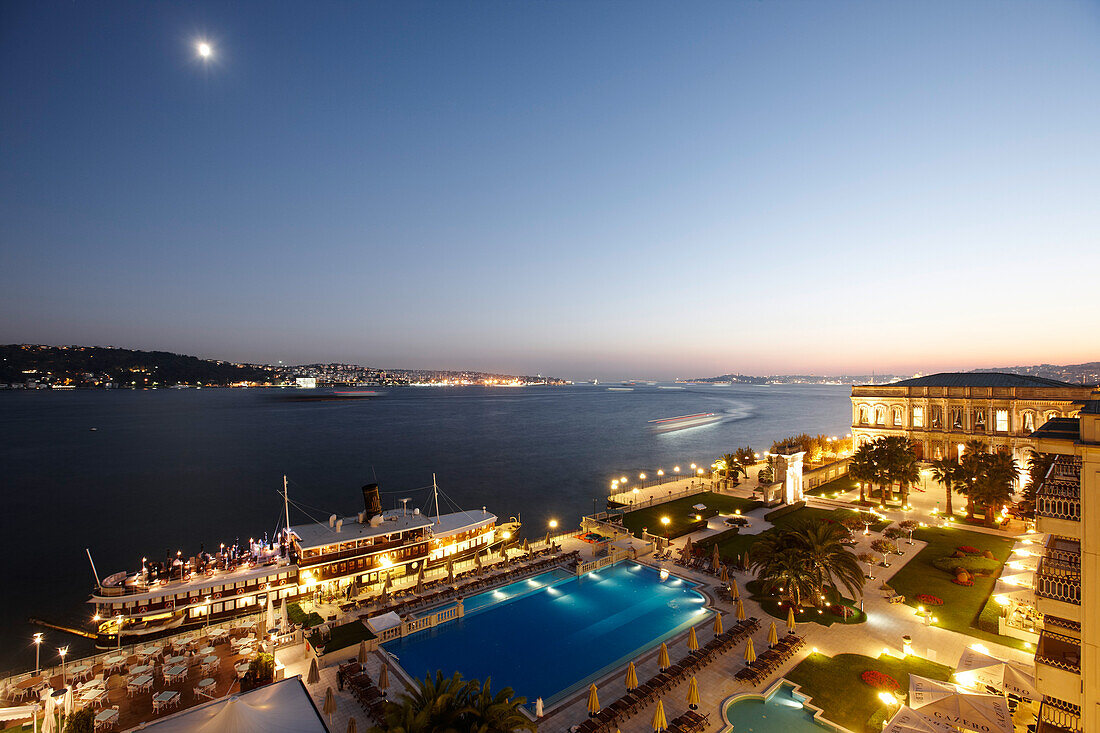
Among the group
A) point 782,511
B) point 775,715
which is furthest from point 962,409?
point 775,715

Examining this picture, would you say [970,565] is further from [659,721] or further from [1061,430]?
[659,721]

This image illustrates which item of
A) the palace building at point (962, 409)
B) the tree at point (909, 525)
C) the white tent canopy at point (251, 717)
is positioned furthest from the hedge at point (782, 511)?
the white tent canopy at point (251, 717)

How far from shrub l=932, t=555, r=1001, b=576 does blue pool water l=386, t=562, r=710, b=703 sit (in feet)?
48.4

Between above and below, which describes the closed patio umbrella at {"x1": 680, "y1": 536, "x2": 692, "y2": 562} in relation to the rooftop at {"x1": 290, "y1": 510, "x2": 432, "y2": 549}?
below

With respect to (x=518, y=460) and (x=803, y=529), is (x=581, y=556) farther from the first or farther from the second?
(x=518, y=460)

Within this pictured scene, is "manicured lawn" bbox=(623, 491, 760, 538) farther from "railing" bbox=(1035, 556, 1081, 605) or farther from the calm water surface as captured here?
"railing" bbox=(1035, 556, 1081, 605)

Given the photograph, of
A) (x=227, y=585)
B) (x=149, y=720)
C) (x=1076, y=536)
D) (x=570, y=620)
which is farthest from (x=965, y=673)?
(x=227, y=585)

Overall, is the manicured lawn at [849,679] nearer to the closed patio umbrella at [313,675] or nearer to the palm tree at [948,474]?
the closed patio umbrella at [313,675]

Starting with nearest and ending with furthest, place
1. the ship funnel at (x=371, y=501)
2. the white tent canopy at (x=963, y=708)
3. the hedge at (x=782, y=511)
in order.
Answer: the white tent canopy at (x=963, y=708) < the ship funnel at (x=371, y=501) < the hedge at (x=782, y=511)

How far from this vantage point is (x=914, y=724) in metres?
13.5

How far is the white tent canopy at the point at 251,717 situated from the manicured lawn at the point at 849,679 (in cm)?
1664

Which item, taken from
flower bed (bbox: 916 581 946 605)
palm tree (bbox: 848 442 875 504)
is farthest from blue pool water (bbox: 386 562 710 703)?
palm tree (bbox: 848 442 875 504)

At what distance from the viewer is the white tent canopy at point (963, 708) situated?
13102 millimetres

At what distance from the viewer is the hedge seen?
127ft
